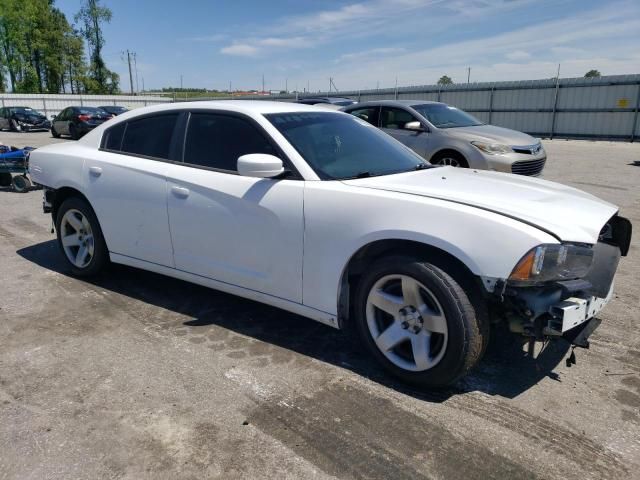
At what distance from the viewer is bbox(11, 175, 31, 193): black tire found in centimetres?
902

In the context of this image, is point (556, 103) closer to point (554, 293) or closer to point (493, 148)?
point (493, 148)

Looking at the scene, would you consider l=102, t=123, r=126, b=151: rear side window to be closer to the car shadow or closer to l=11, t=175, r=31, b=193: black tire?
the car shadow

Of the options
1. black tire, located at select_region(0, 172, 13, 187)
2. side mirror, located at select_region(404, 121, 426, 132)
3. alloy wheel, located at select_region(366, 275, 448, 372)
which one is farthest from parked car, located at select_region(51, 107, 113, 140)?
alloy wheel, located at select_region(366, 275, 448, 372)

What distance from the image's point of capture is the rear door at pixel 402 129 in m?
9.05

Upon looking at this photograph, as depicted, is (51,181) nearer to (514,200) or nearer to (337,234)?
(337,234)

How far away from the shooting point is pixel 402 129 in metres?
9.38

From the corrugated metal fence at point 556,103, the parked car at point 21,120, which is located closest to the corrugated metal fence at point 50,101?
the parked car at point 21,120

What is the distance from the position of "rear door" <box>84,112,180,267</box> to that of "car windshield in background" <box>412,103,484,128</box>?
Result: 613 centimetres

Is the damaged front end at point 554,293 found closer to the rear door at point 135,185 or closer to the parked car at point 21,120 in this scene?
the rear door at point 135,185

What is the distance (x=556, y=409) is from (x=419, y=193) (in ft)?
4.61

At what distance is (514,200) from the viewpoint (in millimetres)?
2928

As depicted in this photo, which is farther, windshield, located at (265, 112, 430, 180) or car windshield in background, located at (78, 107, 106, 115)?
car windshield in background, located at (78, 107, 106, 115)

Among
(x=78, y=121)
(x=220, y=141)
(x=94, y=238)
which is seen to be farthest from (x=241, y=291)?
(x=78, y=121)

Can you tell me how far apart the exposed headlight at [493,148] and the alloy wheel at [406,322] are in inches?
244
